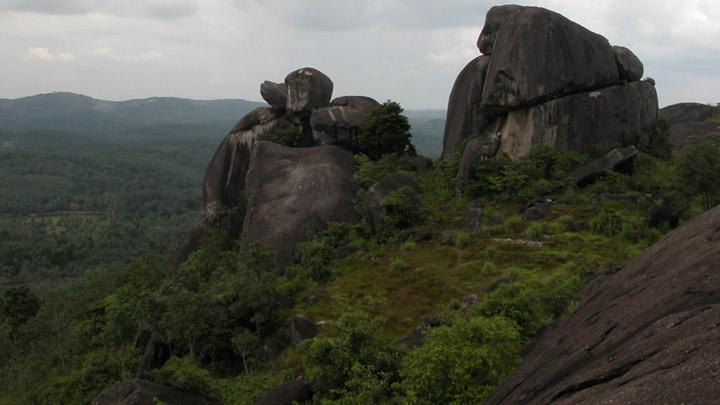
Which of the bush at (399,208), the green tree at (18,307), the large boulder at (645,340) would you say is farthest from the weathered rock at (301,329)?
the green tree at (18,307)

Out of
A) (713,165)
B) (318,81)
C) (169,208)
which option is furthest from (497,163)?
(169,208)

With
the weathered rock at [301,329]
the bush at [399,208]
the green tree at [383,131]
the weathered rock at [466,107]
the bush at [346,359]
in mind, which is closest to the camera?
the bush at [346,359]

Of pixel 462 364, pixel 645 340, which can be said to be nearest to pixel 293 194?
pixel 462 364

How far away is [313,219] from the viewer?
26.9m

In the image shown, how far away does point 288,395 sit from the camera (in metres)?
13.5

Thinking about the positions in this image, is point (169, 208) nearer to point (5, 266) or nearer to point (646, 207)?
point (5, 266)

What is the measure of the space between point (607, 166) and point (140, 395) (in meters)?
20.1

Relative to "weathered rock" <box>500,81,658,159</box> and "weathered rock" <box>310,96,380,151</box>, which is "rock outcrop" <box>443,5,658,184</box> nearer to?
"weathered rock" <box>500,81,658,159</box>

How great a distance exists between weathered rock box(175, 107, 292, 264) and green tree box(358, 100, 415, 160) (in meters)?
5.70

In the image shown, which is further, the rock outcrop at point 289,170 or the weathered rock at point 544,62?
the rock outcrop at point 289,170

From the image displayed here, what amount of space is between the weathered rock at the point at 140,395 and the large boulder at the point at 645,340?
27.1 ft

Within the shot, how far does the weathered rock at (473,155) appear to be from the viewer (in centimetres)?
2766

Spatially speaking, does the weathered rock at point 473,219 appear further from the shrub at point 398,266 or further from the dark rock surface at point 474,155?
the shrub at point 398,266

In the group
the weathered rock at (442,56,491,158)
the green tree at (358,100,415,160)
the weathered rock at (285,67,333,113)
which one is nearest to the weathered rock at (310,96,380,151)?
the green tree at (358,100,415,160)
